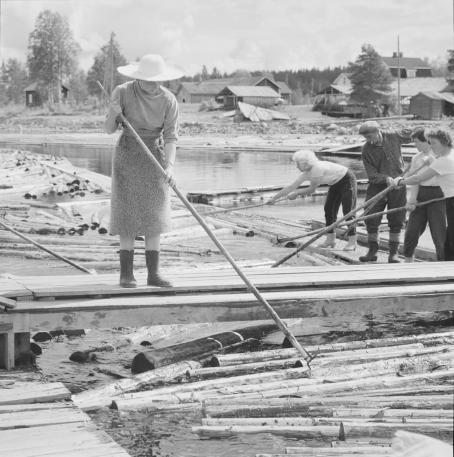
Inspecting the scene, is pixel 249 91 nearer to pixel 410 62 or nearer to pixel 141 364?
pixel 410 62

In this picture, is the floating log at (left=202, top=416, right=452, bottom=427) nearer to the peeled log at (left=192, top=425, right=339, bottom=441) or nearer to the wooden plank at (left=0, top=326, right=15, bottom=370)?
the peeled log at (left=192, top=425, right=339, bottom=441)

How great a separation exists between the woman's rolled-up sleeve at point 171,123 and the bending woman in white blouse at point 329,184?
11.2 ft

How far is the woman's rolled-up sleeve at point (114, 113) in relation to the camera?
21.3 ft

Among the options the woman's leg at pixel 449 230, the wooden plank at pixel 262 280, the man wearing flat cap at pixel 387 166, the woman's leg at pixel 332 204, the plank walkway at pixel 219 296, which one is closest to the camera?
the plank walkway at pixel 219 296

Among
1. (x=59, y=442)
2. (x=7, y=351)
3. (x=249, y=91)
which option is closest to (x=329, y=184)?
(x=7, y=351)

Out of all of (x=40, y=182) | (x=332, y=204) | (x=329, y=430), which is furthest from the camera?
(x=40, y=182)

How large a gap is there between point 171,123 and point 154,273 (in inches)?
47.0

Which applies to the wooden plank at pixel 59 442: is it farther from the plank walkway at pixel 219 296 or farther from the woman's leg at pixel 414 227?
the woman's leg at pixel 414 227

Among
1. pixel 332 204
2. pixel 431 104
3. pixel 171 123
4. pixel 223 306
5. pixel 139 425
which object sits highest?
pixel 431 104

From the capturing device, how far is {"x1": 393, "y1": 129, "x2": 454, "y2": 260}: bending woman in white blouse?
28.3 ft

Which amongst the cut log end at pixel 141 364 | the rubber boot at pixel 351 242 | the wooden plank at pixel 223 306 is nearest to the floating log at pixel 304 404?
the cut log end at pixel 141 364

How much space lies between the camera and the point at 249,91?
91.1m

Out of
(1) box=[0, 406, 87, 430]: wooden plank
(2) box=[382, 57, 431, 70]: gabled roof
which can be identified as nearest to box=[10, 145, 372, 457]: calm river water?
(1) box=[0, 406, 87, 430]: wooden plank

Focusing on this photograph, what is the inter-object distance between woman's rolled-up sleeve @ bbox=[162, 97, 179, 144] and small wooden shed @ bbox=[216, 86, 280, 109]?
82.6 meters
